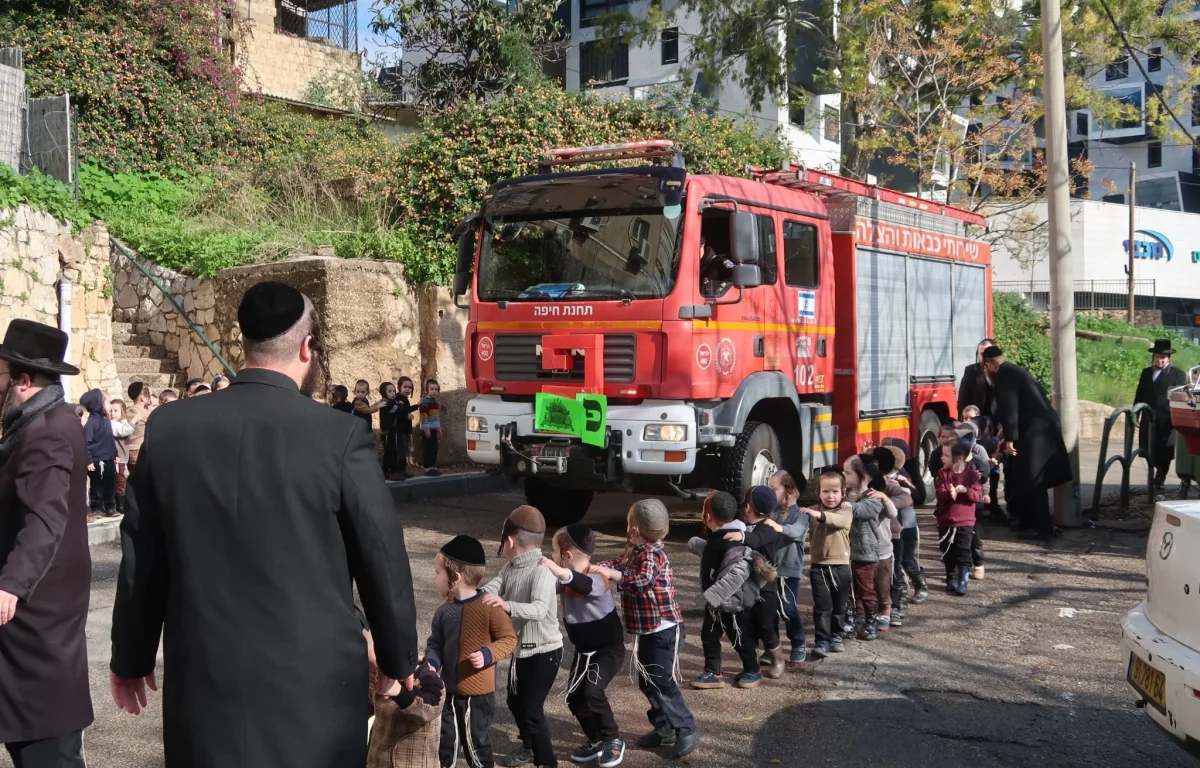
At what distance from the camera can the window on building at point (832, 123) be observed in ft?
87.1

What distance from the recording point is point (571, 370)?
32.2 ft

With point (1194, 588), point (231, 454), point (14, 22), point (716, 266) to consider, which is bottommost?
point (1194, 588)

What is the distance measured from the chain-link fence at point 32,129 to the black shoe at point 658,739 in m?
11.8

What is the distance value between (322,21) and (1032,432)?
23.9 m

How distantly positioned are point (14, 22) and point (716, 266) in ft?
46.3

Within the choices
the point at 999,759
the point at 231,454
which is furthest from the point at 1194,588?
the point at 231,454

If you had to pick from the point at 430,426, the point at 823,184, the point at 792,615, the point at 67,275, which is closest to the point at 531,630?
the point at 792,615

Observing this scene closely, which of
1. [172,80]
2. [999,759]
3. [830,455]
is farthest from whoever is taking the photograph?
[172,80]

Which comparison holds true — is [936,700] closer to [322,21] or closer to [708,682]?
[708,682]

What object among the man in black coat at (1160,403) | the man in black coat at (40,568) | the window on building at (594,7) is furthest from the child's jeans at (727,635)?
the window on building at (594,7)

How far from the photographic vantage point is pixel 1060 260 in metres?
10.7

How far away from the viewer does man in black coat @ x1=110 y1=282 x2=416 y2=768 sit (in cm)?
272

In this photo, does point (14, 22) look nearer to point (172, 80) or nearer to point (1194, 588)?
point (172, 80)

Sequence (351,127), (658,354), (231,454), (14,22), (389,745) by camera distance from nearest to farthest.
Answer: (231,454) → (389,745) → (658,354) → (14,22) → (351,127)
